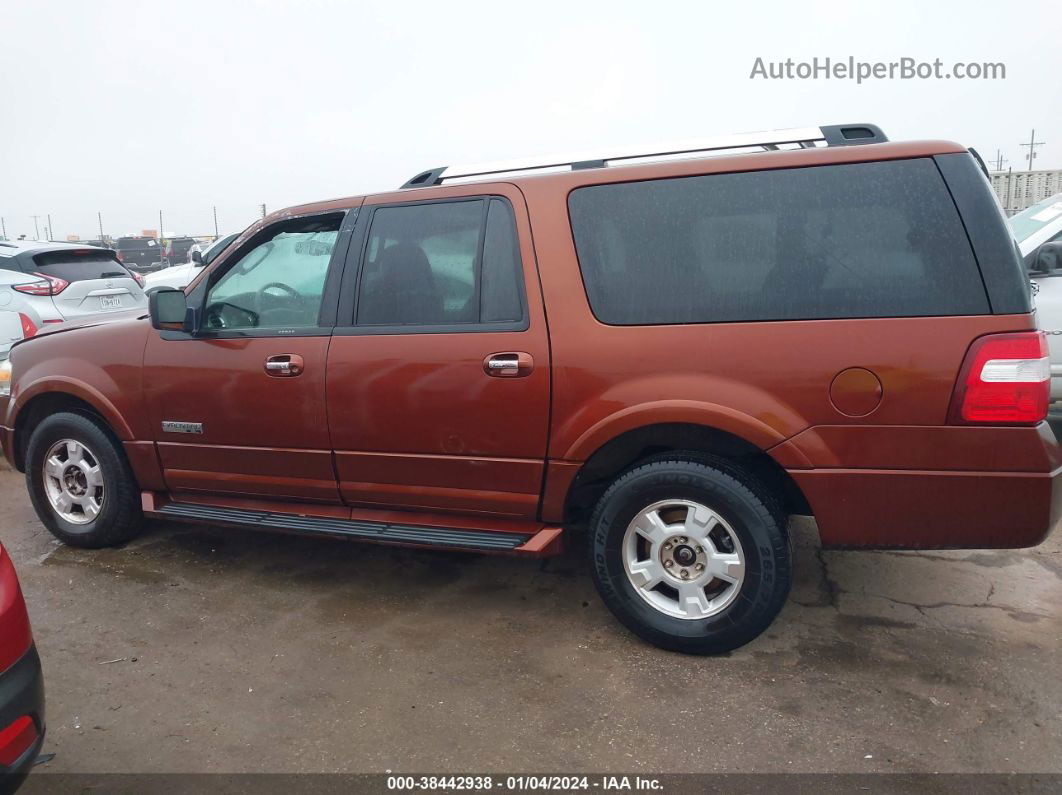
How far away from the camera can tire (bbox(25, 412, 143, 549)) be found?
4.16 m

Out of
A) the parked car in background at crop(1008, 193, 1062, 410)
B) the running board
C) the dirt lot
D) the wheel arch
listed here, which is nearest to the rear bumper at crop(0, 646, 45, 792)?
the dirt lot

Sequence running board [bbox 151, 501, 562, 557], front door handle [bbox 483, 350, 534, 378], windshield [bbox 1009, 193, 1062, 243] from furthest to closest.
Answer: windshield [bbox 1009, 193, 1062, 243], running board [bbox 151, 501, 562, 557], front door handle [bbox 483, 350, 534, 378]

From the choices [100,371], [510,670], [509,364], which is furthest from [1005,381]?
[100,371]

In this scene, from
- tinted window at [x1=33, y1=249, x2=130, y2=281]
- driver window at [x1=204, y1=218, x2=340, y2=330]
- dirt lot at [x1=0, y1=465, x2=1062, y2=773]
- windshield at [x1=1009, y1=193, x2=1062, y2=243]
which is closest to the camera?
dirt lot at [x1=0, y1=465, x2=1062, y2=773]

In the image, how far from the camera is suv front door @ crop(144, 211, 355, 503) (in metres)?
3.64

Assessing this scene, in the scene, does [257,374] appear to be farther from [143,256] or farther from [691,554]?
[143,256]

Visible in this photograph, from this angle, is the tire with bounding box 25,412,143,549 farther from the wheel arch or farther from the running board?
the wheel arch

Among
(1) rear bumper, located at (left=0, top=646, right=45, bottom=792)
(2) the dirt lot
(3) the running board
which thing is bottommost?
(2) the dirt lot

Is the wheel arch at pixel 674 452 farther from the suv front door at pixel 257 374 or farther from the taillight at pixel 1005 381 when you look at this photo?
the suv front door at pixel 257 374

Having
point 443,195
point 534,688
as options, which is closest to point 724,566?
point 534,688

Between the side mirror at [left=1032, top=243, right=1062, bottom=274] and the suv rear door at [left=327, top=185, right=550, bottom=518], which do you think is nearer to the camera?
the suv rear door at [left=327, top=185, right=550, bottom=518]

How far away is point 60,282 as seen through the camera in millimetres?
7602

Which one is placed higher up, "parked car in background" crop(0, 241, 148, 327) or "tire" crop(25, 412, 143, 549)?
"parked car in background" crop(0, 241, 148, 327)

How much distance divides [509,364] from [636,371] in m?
0.51
